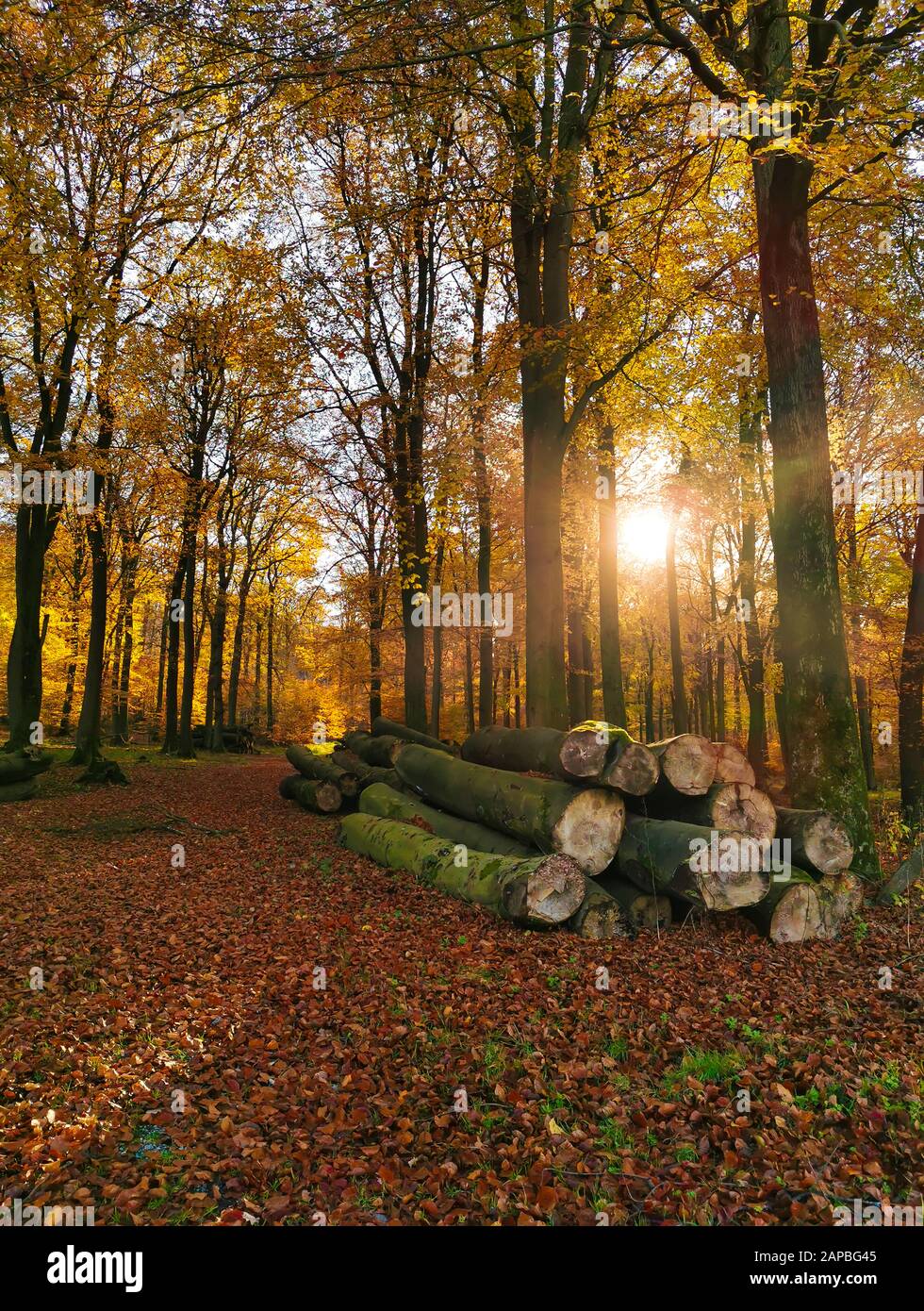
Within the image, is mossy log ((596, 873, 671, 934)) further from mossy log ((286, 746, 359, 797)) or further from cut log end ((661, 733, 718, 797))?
mossy log ((286, 746, 359, 797))

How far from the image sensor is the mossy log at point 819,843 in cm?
616

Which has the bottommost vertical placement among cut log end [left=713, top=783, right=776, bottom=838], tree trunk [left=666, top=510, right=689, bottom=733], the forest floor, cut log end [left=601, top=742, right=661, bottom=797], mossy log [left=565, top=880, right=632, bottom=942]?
the forest floor

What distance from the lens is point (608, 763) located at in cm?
657

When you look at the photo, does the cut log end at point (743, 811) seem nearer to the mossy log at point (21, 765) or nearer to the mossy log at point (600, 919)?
the mossy log at point (600, 919)

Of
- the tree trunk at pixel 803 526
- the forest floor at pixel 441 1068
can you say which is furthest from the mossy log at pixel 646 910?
the tree trunk at pixel 803 526

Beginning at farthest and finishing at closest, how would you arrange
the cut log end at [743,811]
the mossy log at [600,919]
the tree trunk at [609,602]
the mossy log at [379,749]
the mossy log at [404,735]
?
the tree trunk at [609,602], the mossy log at [404,735], the mossy log at [379,749], the cut log end at [743,811], the mossy log at [600,919]

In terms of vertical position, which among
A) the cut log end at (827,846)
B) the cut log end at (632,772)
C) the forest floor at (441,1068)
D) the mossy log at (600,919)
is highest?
the cut log end at (632,772)

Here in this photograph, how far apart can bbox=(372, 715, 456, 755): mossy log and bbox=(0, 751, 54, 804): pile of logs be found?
6.52 metres

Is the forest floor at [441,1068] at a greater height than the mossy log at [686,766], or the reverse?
the mossy log at [686,766]

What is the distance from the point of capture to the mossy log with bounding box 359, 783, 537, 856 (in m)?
7.65

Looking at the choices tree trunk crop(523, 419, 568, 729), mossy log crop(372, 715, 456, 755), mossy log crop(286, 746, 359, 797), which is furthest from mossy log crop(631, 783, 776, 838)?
mossy log crop(286, 746, 359, 797)

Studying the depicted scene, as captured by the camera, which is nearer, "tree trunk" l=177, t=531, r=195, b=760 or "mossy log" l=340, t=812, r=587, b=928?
"mossy log" l=340, t=812, r=587, b=928

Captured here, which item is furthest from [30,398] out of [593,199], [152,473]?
[593,199]
